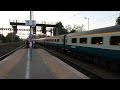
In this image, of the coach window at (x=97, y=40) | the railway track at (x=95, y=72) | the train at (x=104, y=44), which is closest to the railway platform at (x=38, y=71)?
the railway track at (x=95, y=72)

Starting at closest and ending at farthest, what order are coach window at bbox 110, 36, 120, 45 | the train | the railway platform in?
Result: the railway platform, coach window at bbox 110, 36, 120, 45, the train

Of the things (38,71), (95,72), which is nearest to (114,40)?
(95,72)

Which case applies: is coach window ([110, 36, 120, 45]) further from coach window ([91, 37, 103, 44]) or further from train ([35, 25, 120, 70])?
coach window ([91, 37, 103, 44])

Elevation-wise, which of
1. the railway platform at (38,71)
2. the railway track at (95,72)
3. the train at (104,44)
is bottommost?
the railway track at (95,72)

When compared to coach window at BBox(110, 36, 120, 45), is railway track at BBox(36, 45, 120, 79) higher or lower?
lower

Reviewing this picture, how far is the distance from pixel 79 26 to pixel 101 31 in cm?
11354

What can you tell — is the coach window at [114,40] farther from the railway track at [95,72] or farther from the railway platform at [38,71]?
the railway platform at [38,71]

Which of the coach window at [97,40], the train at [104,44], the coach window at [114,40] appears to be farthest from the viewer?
the coach window at [97,40]

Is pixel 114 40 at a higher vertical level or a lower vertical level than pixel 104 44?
higher

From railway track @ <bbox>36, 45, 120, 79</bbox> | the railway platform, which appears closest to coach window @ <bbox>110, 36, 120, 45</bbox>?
railway track @ <bbox>36, 45, 120, 79</bbox>

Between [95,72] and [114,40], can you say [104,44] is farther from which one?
[95,72]
